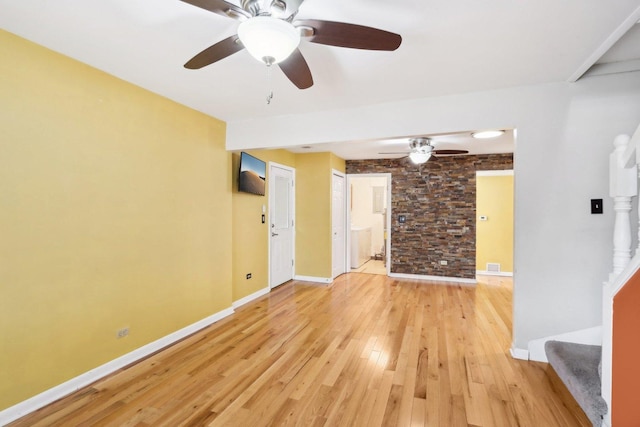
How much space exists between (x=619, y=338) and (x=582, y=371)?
2.00 ft

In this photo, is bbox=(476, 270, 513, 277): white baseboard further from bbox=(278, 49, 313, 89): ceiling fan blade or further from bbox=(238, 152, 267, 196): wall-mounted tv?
bbox=(278, 49, 313, 89): ceiling fan blade

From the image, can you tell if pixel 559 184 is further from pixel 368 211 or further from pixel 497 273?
pixel 368 211

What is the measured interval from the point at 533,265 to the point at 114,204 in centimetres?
371

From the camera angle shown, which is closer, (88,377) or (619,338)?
(619,338)

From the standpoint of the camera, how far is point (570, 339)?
8.25ft

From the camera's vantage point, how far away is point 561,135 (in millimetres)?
2543

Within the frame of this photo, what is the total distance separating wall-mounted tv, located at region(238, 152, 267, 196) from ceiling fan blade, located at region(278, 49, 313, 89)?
7.09 ft

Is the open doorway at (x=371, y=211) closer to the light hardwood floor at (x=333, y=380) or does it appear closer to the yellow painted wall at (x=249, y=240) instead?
the yellow painted wall at (x=249, y=240)

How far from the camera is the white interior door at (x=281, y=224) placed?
4.96m

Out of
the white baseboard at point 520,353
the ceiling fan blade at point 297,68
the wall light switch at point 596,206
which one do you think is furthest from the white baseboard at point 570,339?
the ceiling fan blade at point 297,68

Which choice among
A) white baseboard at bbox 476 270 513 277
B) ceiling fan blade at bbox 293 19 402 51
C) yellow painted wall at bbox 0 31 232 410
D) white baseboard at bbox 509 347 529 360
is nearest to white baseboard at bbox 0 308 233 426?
yellow painted wall at bbox 0 31 232 410

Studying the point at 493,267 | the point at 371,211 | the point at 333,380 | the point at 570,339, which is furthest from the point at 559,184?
the point at 371,211

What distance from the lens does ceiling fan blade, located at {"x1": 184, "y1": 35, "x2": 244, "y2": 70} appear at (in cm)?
157

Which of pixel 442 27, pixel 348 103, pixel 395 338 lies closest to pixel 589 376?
pixel 395 338
